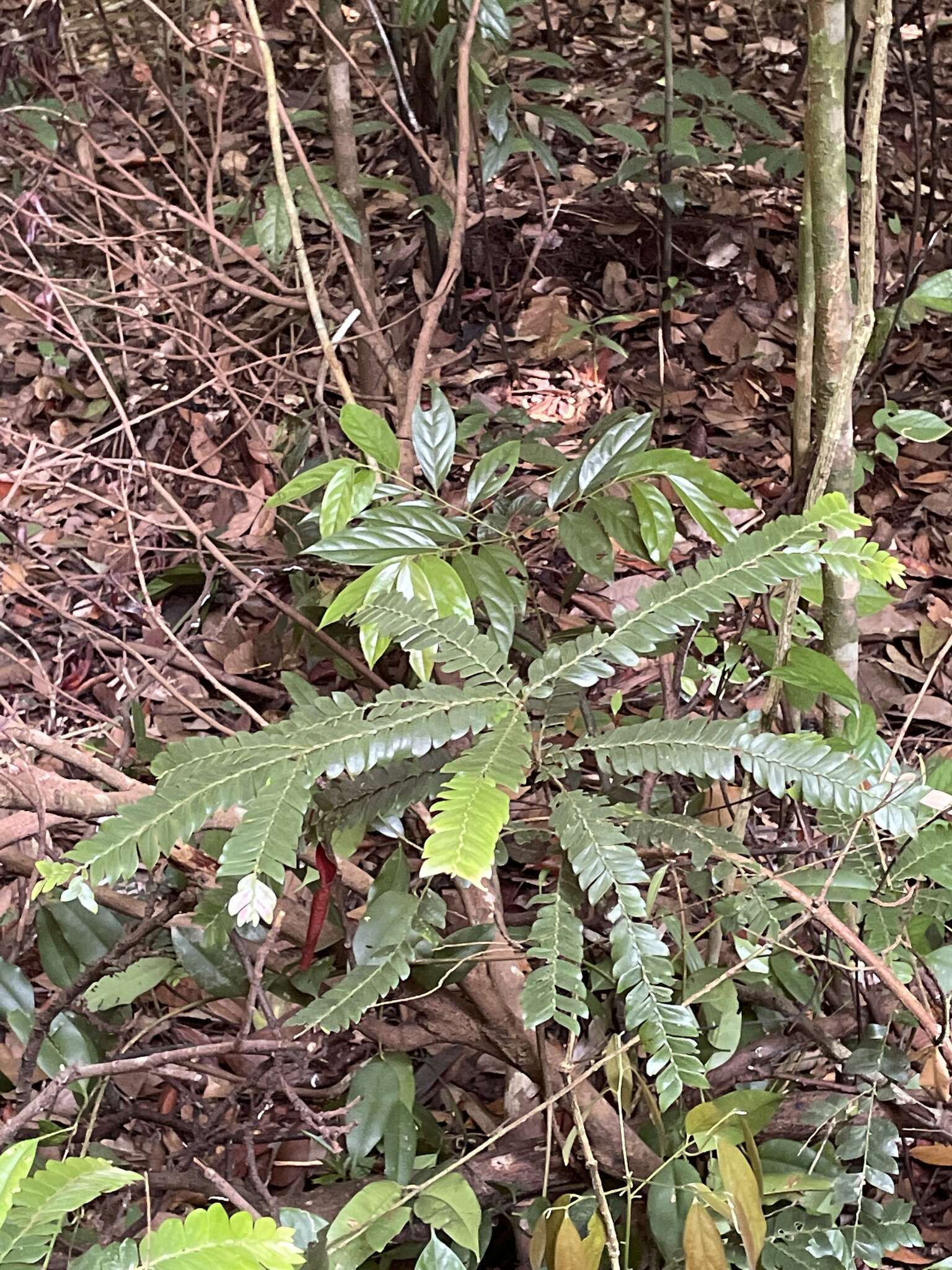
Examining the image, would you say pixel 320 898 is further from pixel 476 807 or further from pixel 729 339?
pixel 729 339

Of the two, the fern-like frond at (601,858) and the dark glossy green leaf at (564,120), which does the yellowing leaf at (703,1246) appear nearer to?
the fern-like frond at (601,858)

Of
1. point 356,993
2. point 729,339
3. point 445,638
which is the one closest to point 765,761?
point 445,638

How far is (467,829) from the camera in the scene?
1.90 ft

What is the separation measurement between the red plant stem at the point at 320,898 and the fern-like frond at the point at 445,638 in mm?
233

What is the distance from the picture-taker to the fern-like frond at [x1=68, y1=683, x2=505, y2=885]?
642mm

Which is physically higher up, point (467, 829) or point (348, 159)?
point (348, 159)

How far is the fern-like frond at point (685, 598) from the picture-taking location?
2.40 ft

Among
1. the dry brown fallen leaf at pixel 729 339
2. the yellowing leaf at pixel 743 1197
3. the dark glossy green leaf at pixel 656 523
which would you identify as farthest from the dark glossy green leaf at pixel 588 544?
the dry brown fallen leaf at pixel 729 339

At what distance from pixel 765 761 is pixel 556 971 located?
20 cm

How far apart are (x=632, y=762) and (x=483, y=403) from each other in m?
1.92

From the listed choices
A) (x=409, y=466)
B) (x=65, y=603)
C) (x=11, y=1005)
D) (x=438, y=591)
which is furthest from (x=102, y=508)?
(x=438, y=591)

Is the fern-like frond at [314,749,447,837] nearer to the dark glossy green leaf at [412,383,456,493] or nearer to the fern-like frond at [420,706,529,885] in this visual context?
the fern-like frond at [420,706,529,885]

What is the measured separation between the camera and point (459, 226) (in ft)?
4.14

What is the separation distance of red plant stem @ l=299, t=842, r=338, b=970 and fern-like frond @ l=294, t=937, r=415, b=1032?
0.09m
